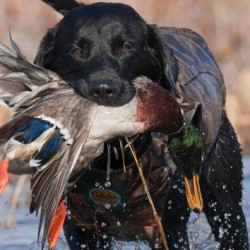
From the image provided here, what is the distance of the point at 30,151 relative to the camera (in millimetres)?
4293

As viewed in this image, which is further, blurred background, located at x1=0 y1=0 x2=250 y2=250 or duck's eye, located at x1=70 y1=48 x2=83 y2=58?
blurred background, located at x1=0 y1=0 x2=250 y2=250

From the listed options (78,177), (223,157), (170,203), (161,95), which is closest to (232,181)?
(223,157)

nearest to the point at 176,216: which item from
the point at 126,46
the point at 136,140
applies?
the point at 136,140

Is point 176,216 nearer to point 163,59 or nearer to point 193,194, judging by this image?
point 193,194

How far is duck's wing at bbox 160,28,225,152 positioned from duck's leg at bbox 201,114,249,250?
0.17 metres

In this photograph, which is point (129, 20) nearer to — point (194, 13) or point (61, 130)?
point (61, 130)

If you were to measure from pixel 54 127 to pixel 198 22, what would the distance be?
666cm

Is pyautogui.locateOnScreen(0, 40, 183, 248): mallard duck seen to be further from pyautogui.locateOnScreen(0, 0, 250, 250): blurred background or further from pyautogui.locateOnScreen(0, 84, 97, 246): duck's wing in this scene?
pyautogui.locateOnScreen(0, 0, 250, 250): blurred background

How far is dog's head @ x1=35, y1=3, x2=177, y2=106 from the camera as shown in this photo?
4980mm

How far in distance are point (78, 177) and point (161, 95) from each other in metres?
0.78

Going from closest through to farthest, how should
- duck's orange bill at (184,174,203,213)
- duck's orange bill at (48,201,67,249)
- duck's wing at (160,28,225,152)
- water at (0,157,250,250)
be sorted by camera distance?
duck's orange bill at (48,201,67,249) < duck's orange bill at (184,174,203,213) < duck's wing at (160,28,225,152) < water at (0,157,250,250)

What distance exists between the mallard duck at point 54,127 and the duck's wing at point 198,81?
0.77m

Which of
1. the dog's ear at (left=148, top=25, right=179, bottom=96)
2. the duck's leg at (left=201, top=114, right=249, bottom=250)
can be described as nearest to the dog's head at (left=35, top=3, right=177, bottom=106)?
the dog's ear at (left=148, top=25, right=179, bottom=96)

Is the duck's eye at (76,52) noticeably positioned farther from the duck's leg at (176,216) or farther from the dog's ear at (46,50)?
the duck's leg at (176,216)
